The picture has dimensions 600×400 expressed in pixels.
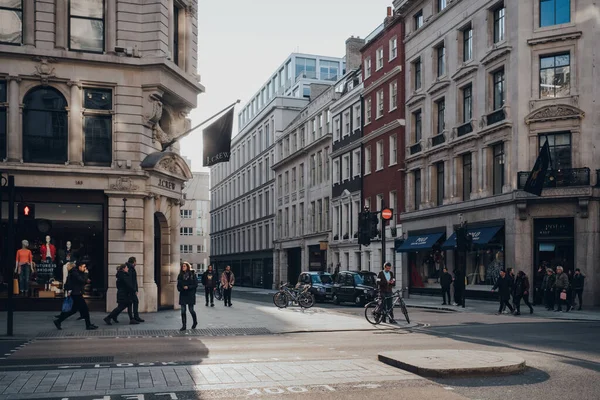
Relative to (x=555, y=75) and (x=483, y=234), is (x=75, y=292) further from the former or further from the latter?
(x=555, y=75)

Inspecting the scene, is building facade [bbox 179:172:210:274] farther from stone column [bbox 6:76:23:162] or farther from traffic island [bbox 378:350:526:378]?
traffic island [bbox 378:350:526:378]

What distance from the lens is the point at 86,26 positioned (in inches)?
982

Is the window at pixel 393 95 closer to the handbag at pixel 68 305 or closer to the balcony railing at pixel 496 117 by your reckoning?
the balcony railing at pixel 496 117

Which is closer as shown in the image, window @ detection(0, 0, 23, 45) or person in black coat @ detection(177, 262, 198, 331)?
person in black coat @ detection(177, 262, 198, 331)

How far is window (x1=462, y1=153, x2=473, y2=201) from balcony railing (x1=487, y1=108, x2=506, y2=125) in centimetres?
288

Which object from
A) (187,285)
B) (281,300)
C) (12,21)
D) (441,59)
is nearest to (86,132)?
(12,21)

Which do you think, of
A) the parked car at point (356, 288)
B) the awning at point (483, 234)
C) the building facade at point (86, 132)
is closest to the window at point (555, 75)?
the awning at point (483, 234)

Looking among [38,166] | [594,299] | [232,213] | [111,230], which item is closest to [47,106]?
[38,166]

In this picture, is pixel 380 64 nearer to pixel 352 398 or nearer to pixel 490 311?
pixel 490 311

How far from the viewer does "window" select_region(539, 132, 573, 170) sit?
29938 mm

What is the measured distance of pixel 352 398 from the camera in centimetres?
869

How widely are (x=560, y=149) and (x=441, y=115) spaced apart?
32.4 ft

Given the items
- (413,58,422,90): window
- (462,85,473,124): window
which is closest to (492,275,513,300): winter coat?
(462,85,473,124): window

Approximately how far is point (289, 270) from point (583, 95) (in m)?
39.1
